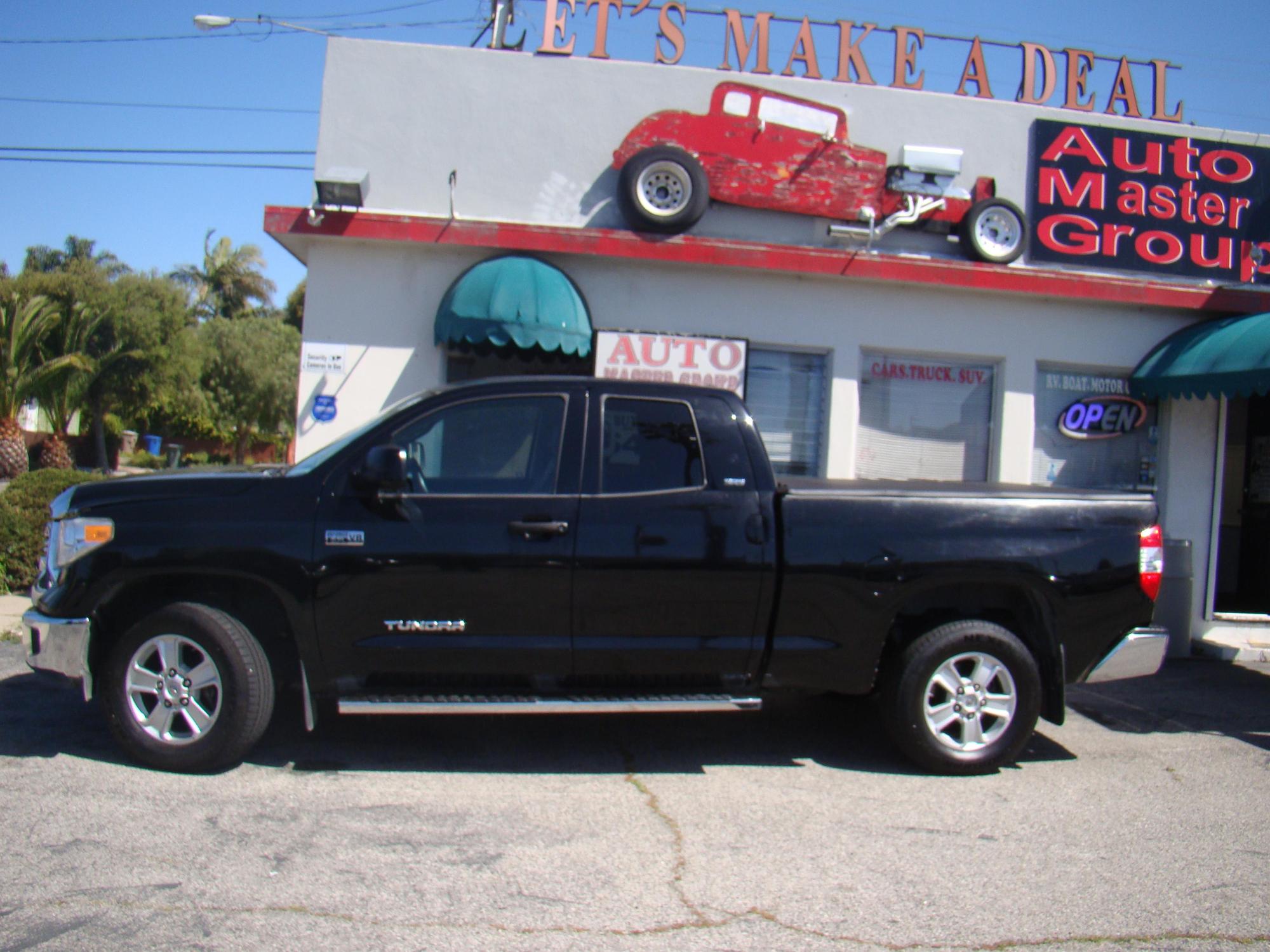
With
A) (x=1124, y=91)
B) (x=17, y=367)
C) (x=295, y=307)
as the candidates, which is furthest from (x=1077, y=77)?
(x=295, y=307)

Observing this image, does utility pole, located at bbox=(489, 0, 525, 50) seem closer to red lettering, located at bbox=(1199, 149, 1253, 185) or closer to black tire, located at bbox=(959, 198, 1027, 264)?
black tire, located at bbox=(959, 198, 1027, 264)

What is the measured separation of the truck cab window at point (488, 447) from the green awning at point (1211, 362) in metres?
6.98

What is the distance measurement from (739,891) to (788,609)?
168 cm

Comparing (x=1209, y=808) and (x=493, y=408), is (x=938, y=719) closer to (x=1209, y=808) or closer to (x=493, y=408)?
(x=1209, y=808)

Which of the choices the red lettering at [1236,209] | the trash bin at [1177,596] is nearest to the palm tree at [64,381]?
the trash bin at [1177,596]

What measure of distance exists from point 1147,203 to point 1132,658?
727 centimetres

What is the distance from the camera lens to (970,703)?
5.55 metres

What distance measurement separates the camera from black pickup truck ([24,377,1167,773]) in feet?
16.5

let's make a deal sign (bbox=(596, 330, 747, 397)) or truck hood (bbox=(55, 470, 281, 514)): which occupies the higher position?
let's make a deal sign (bbox=(596, 330, 747, 397))

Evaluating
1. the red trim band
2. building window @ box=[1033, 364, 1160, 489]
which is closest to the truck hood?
the red trim band

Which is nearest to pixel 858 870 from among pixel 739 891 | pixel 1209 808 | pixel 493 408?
pixel 739 891

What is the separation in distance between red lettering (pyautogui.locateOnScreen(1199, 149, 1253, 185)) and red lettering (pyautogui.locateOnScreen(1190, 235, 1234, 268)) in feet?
2.25

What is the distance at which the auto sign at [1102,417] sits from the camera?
10758mm

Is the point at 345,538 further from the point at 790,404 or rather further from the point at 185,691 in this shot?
the point at 790,404
